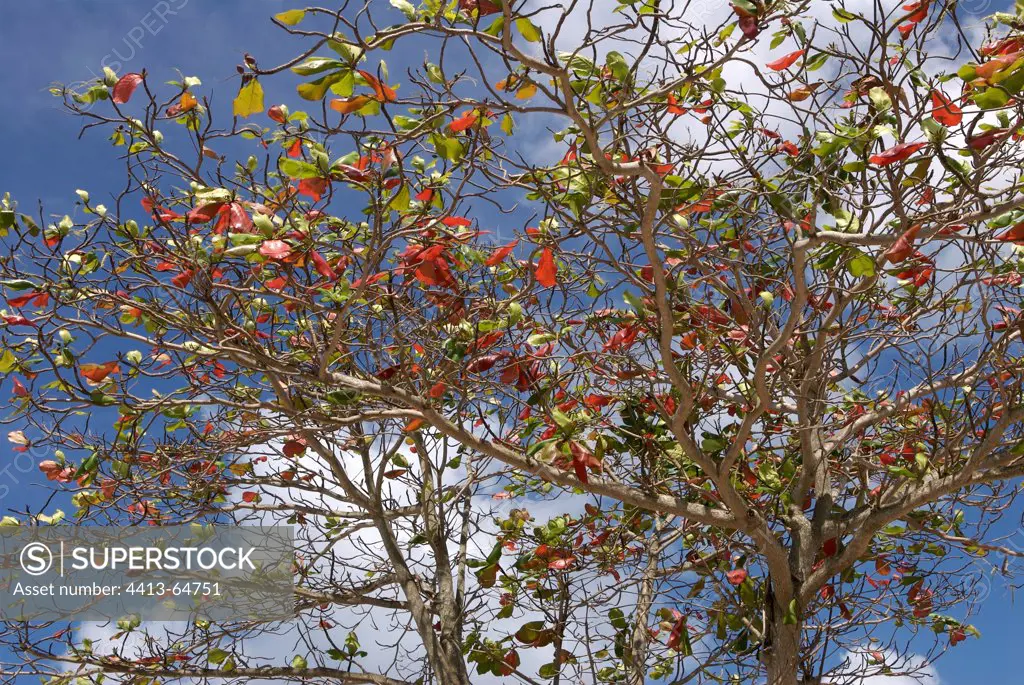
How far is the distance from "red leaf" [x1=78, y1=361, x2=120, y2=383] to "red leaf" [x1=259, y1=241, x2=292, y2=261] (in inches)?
56.0

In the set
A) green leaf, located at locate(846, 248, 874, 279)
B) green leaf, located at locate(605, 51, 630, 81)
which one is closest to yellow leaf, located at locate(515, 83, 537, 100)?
green leaf, located at locate(605, 51, 630, 81)

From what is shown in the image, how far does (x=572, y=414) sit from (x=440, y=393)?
1.83 feet

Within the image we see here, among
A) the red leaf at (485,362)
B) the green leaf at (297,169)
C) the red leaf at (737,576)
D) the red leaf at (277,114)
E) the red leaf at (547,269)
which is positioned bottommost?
the red leaf at (737,576)

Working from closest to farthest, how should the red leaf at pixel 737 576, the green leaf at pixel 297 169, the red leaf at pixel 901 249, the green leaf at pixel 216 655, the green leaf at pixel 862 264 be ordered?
the green leaf at pixel 297 169 < the red leaf at pixel 901 249 < the green leaf at pixel 862 264 < the red leaf at pixel 737 576 < the green leaf at pixel 216 655

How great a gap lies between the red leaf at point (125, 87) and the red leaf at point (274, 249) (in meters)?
0.89

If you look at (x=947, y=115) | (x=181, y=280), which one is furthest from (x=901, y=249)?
(x=181, y=280)

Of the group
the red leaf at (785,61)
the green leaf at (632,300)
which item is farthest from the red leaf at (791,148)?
the green leaf at (632,300)

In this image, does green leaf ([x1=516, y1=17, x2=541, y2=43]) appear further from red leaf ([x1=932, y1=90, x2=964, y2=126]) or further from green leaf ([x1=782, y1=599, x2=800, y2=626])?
green leaf ([x1=782, y1=599, x2=800, y2=626])

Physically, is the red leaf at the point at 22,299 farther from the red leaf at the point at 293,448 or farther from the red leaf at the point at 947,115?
the red leaf at the point at 947,115

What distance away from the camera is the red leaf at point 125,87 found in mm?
2785

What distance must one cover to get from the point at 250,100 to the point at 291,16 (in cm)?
26

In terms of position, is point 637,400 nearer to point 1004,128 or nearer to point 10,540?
point 1004,128

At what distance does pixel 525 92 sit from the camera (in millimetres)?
2885

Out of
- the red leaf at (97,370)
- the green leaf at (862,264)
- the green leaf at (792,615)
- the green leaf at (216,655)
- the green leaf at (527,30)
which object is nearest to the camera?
the green leaf at (527,30)
